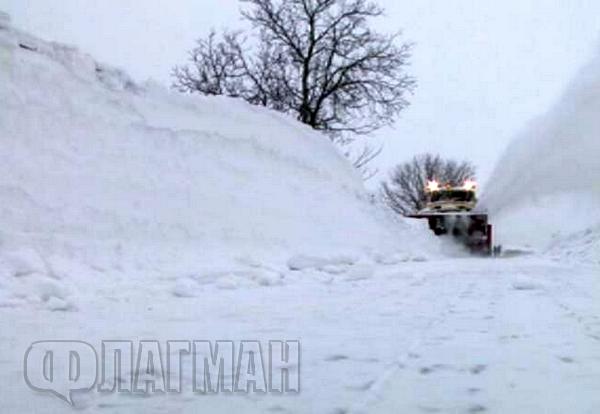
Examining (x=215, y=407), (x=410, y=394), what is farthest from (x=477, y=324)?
(x=215, y=407)

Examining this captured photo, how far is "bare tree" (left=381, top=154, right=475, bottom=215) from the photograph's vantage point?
7525 centimetres

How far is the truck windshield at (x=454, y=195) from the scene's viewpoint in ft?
76.4

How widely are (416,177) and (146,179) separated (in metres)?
66.6

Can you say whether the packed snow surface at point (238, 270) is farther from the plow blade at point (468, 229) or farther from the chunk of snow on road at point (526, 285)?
the plow blade at point (468, 229)

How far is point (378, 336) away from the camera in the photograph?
4652mm

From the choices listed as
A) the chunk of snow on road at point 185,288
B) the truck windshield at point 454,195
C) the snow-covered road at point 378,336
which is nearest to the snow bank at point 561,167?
the truck windshield at point 454,195

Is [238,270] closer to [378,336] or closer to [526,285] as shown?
[526,285]

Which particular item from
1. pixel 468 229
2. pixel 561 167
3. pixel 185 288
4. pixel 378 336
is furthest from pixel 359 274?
pixel 468 229

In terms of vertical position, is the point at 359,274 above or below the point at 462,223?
below

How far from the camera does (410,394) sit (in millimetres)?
3100

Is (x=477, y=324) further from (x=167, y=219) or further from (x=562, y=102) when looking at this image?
(x=562, y=102)

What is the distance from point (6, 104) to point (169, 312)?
595cm

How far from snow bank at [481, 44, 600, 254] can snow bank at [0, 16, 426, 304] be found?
529 cm

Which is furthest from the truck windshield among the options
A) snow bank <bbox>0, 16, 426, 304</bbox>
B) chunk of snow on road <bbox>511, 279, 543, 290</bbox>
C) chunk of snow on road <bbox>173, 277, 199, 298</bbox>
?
chunk of snow on road <bbox>173, 277, 199, 298</bbox>
